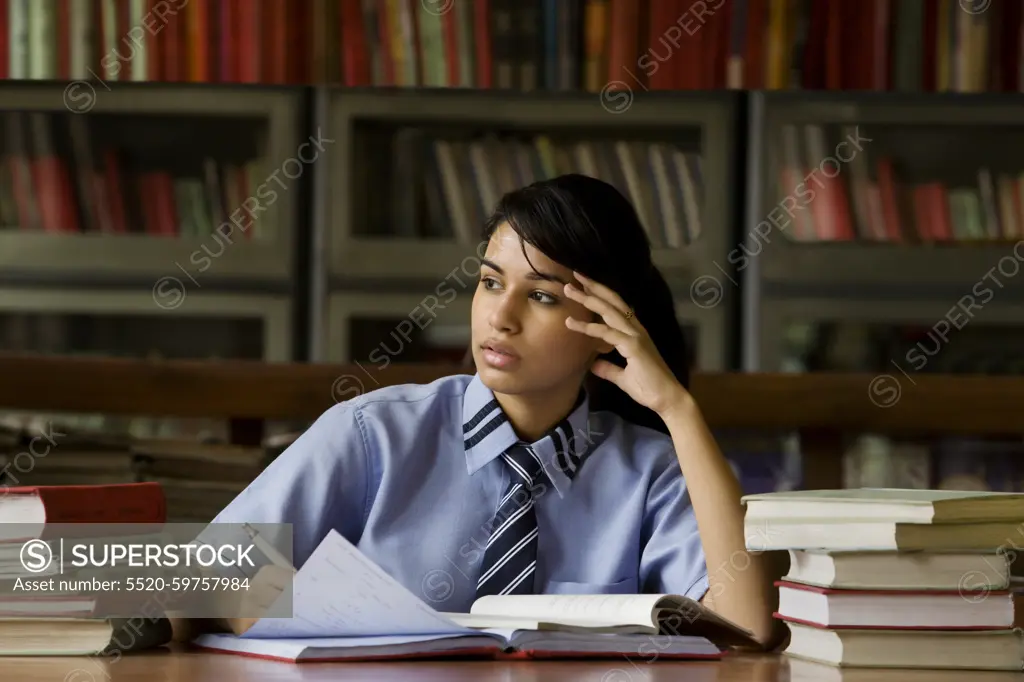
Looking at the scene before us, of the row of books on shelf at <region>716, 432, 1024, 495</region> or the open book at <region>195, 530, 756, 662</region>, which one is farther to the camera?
the row of books on shelf at <region>716, 432, 1024, 495</region>

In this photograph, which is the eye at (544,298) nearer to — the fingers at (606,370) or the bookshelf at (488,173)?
the fingers at (606,370)

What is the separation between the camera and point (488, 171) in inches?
126

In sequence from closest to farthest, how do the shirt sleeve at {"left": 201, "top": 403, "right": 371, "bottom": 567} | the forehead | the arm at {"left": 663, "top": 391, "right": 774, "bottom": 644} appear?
1. the arm at {"left": 663, "top": 391, "right": 774, "bottom": 644}
2. the shirt sleeve at {"left": 201, "top": 403, "right": 371, "bottom": 567}
3. the forehead

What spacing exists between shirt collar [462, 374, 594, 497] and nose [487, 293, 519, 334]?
4.2 inches

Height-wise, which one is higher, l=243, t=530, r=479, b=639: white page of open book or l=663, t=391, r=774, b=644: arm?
l=663, t=391, r=774, b=644: arm

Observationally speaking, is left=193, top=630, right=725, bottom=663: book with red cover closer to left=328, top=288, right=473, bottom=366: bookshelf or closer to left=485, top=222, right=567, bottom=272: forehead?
left=485, top=222, right=567, bottom=272: forehead

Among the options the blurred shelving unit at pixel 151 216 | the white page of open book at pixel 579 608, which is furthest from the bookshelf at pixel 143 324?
the white page of open book at pixel 579 608

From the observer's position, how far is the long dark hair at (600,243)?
5.49 ft

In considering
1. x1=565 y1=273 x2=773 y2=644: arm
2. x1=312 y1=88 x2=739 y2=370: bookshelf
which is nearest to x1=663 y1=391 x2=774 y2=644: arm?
x1=565 y1=273 x2=773 y2=644: arm

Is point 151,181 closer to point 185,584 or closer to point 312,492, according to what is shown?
point 312,492

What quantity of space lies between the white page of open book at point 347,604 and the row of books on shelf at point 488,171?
6.63 ft

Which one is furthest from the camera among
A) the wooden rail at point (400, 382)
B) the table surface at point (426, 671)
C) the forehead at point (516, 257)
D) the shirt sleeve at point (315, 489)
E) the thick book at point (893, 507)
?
the wooden rail at point (400, 382)

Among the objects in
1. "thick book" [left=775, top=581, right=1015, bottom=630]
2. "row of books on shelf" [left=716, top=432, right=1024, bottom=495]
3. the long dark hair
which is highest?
"row of books on shelf" [left=716, top=432, right=1024, bottom=495]

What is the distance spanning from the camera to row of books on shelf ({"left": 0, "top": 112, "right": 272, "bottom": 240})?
3.15 m
